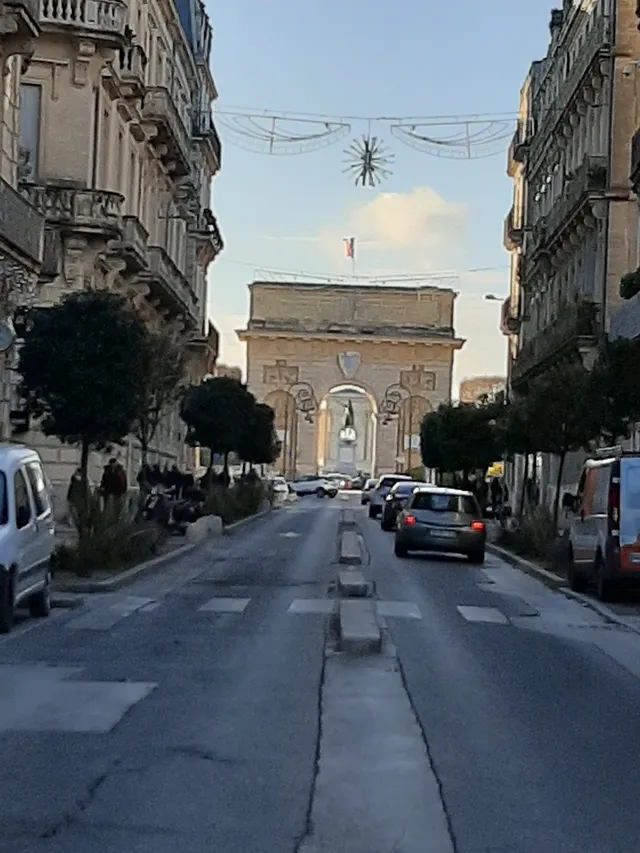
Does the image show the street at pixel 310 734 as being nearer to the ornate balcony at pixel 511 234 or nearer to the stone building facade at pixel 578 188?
the stone building facade at pixel 578 188

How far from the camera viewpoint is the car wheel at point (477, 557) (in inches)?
1292

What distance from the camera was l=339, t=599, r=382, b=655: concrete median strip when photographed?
14.8 meters

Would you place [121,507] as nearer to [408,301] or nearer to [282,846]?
[282,846]

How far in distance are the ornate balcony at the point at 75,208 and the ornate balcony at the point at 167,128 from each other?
886 centimetres

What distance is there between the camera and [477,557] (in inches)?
1298

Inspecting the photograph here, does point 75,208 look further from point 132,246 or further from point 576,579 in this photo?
point 576,579

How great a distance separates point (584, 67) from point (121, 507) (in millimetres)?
28273

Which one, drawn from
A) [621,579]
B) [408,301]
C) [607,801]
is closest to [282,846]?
[607,801]

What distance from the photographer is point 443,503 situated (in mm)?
32875

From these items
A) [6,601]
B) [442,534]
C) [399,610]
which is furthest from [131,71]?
[6,601]

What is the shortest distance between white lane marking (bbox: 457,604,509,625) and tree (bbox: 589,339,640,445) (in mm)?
8481

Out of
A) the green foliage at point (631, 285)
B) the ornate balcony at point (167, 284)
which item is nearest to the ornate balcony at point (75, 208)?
the ornate balcony at point (167, 284)

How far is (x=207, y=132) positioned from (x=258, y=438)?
→ 42.9 ft

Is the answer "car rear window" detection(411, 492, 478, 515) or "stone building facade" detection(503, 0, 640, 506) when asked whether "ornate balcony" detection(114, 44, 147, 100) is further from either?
"car rear window" detection(411, 492, 478, 515)
